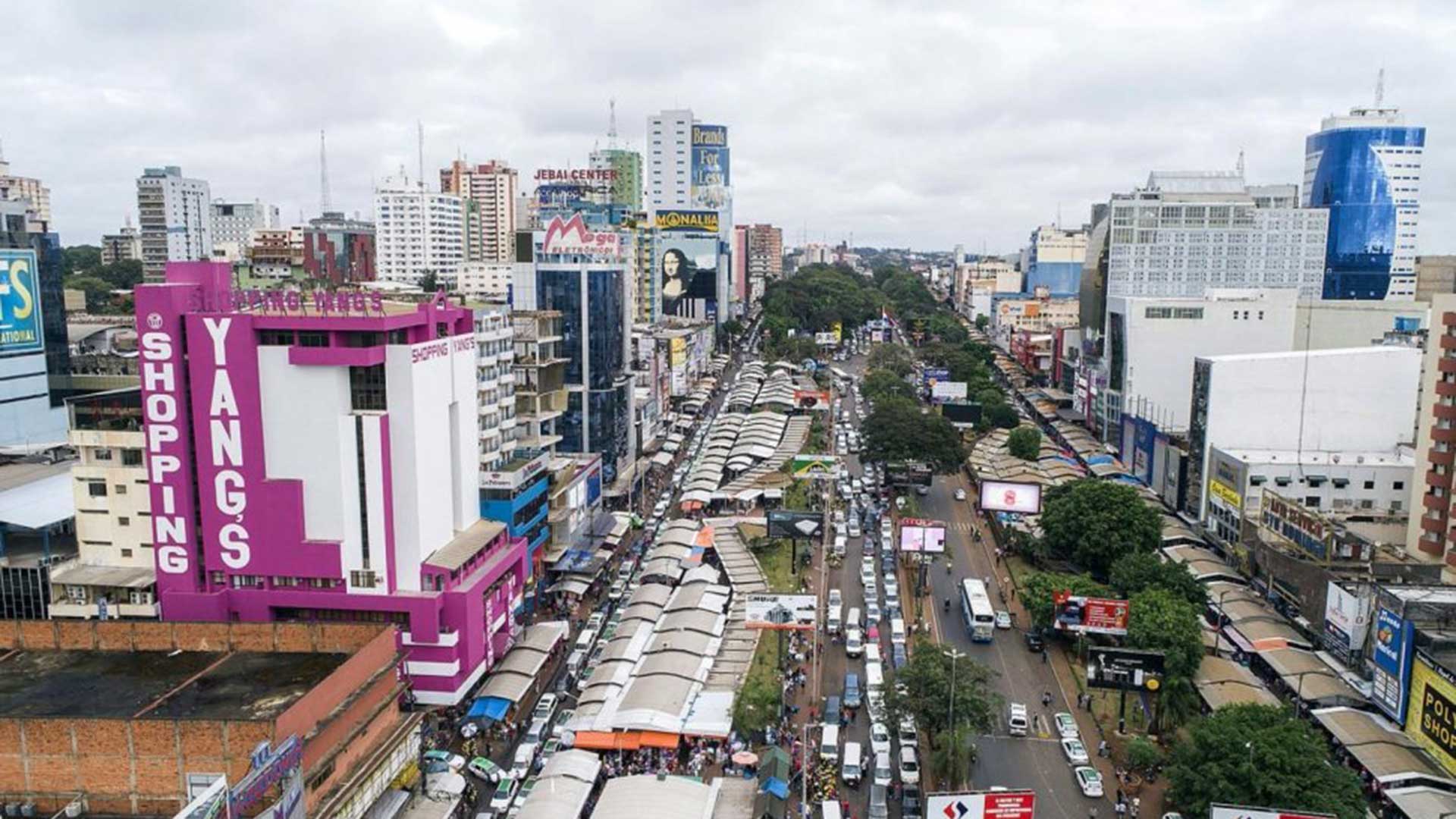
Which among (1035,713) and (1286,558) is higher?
(1286,558)

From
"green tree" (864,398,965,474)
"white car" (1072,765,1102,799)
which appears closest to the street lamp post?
"white car" (1072,765,1102,799)

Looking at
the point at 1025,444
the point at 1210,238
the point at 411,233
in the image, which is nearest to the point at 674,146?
the point at 411,233

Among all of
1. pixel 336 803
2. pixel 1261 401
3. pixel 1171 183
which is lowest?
pixel 336 803

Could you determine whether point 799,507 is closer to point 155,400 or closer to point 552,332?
point 552,332

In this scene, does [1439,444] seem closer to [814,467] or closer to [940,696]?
[940,696]

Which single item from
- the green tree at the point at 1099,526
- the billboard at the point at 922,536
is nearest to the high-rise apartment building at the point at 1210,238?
the green tree at the point at 1099,526

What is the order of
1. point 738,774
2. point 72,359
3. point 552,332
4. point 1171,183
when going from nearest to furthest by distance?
point 738,774, point 552,332, point 72,359, point 1171,183

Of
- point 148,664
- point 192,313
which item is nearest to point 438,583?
point 148,664

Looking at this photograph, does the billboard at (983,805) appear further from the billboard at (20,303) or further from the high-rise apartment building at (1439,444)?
the billboard at (20,303)
